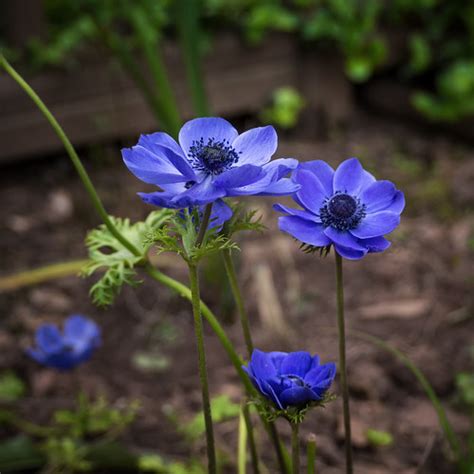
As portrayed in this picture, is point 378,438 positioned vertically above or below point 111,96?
below

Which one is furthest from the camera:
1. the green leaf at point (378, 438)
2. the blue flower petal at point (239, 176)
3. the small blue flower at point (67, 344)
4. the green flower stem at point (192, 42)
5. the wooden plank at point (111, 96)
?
the wooden plank at point (111, 96)

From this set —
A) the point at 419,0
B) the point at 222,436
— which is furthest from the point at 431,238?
the point at 419,0

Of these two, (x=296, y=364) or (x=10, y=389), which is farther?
(x=10, y=389)

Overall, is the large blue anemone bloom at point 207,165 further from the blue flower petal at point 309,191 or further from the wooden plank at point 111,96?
the wooden plank at point 111,96

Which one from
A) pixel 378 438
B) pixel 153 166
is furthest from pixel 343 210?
pixel 378 438

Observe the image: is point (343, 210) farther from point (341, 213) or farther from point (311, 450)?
point (311, 450)

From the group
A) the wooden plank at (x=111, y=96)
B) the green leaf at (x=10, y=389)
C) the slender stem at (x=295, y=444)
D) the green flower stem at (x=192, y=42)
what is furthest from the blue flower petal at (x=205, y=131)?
the wooden plank at (x=111, y=96)

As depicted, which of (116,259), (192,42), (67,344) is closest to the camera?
(116,259)
